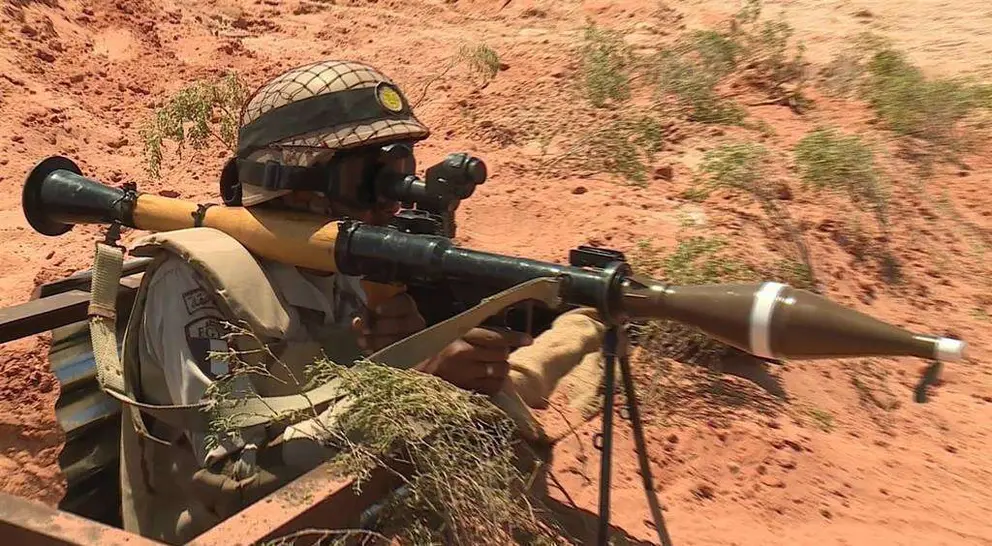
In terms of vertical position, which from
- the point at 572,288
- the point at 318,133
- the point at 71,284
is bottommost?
the point at 71,284

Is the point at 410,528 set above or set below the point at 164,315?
below

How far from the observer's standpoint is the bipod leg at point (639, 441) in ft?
7.20

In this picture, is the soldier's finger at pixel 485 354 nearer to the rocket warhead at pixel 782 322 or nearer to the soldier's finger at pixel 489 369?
the soldier's finger at pixel 489 369

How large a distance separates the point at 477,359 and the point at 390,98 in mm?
881

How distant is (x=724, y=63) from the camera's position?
272 inches

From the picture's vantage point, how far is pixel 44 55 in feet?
24.2

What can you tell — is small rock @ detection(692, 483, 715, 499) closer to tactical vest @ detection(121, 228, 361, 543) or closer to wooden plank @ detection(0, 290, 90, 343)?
tactical vest @ detection(121, 228, 361, 543)

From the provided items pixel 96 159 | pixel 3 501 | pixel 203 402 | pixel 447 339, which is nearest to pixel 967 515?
pixel 447 339

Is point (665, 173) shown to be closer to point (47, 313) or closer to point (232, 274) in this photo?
point (47, 313)

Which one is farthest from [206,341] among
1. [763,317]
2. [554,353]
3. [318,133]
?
[763,317]

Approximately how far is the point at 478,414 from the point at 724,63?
5.44 metres

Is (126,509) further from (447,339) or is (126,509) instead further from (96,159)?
(96,159)

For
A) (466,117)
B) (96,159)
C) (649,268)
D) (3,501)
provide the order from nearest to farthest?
(3,501) → (649,268) → (96,159) → (466,117)

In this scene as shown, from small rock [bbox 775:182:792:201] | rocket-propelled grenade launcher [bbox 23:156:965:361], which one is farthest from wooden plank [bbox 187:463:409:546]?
small rock [bbox 775:182:792:201]
